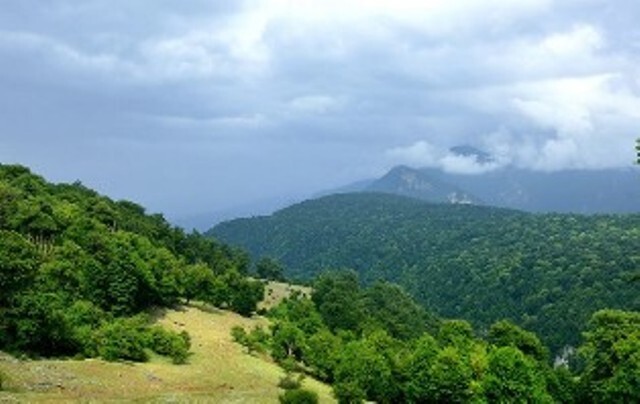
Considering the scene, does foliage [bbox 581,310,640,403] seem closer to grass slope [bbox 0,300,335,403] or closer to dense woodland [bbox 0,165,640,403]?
dense woodland [bbox 0,165,640,403]

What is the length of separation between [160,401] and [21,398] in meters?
9.54

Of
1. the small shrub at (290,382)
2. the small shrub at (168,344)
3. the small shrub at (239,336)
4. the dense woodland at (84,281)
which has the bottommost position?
the small shrub at (290,382)

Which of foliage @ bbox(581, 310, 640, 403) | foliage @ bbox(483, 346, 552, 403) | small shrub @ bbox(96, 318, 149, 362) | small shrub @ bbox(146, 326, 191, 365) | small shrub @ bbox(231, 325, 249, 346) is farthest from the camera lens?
small shrub @ bbox(231, 325, 249, 346)

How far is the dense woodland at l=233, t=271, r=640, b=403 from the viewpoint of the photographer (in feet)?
268

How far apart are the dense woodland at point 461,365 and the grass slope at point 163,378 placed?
14.2ft

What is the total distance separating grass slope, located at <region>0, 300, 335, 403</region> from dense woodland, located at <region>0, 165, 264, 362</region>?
178 inches

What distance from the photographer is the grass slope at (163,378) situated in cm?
6094

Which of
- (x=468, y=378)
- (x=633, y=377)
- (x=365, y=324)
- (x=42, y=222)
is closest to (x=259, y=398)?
→ (x=468, y=378)

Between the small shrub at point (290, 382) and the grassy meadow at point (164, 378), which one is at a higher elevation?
the grassy meadow at point (164, 378)

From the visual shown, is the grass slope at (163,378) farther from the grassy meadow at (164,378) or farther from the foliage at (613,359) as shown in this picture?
the foliage at (613,359)

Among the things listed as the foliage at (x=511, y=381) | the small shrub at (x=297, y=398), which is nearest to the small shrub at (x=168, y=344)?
the small shrub at (x=297, y=398)

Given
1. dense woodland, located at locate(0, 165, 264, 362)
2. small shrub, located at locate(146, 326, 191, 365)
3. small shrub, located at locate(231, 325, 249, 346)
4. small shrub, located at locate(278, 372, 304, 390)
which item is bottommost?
small shrub, located at locate(278, 372, 304, 390)

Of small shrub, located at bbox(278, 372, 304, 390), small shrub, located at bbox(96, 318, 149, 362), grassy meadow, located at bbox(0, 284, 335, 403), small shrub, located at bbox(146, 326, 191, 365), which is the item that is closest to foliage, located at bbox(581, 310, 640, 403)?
grassy meadow, located at bbox(0, 284, 335, 403)

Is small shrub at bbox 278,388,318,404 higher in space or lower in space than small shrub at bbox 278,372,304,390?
higher
